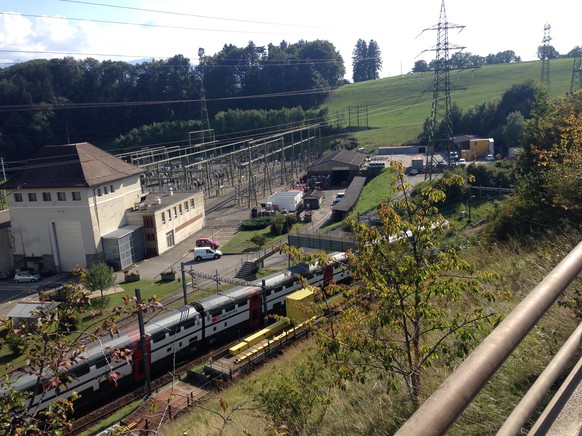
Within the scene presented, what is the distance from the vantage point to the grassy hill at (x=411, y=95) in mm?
49094

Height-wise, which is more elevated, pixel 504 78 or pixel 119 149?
pixel 504 78

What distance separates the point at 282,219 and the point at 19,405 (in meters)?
20.7

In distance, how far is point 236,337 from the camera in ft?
43.7

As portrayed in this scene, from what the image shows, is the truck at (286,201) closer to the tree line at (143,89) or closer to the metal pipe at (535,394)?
the metal pipe at (535,394)

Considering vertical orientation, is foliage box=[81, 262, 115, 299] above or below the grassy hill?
below

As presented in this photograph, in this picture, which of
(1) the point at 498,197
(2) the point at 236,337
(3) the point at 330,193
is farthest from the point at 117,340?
(3) the point at 330,193

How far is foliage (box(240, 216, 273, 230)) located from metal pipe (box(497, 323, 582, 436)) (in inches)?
900

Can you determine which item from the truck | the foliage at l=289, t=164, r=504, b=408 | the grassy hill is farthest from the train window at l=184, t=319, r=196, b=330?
the grassy hill

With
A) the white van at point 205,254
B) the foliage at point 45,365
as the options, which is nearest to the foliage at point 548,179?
the foliage at point 45,365

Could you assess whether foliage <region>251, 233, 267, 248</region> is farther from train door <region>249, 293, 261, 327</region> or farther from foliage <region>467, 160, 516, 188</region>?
foliage <region>467, 160, 516, 188</region>

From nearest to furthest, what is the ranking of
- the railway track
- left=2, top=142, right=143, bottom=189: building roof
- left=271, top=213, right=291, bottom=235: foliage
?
1. the railway track
2. left=2, top=142, right=143, bottom=189: building roof
3. left=271, top=213, right=291, bottom=235: foliage

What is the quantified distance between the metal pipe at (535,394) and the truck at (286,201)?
26.0 meters

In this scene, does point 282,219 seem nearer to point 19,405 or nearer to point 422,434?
point 19,405

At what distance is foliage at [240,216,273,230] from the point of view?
80.3 feet
